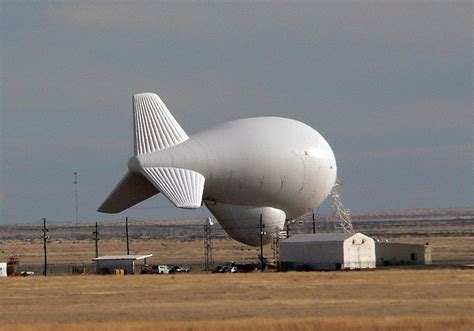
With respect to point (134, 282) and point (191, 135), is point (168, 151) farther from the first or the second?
point (134, 282)

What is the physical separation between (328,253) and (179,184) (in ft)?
42.4

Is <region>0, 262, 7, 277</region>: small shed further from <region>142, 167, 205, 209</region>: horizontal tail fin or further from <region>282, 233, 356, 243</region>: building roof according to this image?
<region>282, 233, 356, 243</region>: building roof

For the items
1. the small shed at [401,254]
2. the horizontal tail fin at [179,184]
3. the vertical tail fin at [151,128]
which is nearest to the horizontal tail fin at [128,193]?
the vertical tail fin at [151,128]

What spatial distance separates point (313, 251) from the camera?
91812mm

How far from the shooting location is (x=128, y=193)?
93250 millimetres

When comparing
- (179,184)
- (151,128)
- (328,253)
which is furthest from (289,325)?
(328,253)

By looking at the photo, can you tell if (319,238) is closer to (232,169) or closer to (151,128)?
(232,169)

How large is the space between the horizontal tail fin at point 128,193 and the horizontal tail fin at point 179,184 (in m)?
4.49

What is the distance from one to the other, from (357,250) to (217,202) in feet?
35.5

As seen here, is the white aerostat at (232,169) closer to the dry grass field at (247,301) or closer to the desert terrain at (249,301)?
the desert terrain at (249,301)

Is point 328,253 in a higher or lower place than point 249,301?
higher

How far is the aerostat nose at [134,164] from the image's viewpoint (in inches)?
3418

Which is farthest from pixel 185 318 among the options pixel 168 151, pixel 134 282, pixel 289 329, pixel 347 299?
pixel 168 151

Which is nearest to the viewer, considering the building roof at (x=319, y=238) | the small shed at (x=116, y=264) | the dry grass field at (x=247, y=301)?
the dry grass field at (x=247, y=301)
